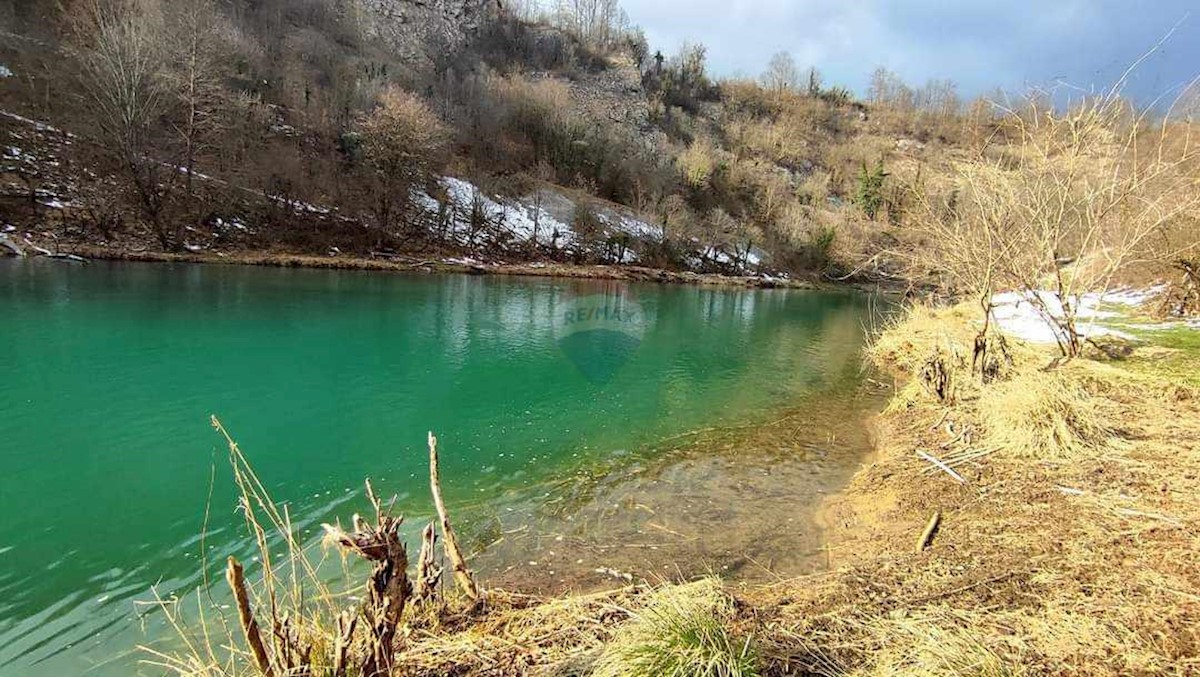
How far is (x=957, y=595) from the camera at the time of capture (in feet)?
13.3

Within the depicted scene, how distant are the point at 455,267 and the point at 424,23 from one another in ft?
182

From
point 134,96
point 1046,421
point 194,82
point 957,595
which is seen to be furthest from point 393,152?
point 957,595

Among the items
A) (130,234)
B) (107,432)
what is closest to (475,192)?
(130,234)

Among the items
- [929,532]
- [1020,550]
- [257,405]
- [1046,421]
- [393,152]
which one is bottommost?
[257,405]

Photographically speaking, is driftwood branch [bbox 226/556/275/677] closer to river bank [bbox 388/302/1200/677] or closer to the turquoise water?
river bank [bbox 388/302/1200/677]

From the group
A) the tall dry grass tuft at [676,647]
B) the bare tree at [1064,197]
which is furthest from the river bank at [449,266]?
the tall dry grass tuft at [676,647]

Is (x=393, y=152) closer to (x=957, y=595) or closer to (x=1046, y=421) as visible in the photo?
(x=1046, y=421)

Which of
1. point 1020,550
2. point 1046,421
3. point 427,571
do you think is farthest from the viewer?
point 1046,421

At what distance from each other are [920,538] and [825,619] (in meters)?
2.51

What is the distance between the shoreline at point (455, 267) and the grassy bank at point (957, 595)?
81.6 feet

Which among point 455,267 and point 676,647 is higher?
point 455,267

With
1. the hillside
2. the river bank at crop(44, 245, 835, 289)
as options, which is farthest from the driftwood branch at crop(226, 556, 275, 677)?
the river bank at crop(44, 245, 835, 289)

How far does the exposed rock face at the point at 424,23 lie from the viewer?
74.2 m

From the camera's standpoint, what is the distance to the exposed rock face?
74.2 metres
